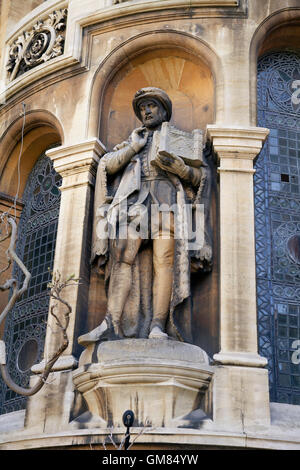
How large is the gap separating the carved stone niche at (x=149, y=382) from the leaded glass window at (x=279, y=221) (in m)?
1.25

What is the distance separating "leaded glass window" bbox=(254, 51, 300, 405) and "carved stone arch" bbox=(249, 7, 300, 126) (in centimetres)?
21

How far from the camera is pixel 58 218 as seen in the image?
1210cm

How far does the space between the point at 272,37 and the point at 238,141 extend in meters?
2.41

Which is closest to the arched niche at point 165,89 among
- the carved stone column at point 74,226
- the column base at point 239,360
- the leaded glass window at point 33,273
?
the carved stone column at point 74,226

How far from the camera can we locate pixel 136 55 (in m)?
12.3

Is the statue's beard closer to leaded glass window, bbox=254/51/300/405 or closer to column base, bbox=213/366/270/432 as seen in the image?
leaded glass window, bbox=254/51/300/405

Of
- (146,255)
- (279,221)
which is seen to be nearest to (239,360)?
(146,255)

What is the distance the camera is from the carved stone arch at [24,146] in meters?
12.8

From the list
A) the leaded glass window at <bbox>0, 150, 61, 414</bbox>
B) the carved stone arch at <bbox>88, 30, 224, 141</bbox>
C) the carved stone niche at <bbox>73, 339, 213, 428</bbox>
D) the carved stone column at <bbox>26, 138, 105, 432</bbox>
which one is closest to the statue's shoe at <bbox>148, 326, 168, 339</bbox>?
the carved stone niche at <bbox>73, 339, 213, 428</bbox>

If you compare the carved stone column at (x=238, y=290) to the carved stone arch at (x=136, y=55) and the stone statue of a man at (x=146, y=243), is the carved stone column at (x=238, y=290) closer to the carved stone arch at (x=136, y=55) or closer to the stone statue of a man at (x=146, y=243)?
the stone statue of a man at (x=146, y=243)

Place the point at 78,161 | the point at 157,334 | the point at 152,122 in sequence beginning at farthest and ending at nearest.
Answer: the point at 78,161
the point at 152,122
the point at 157,334

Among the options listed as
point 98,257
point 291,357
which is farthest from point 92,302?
point 291,357

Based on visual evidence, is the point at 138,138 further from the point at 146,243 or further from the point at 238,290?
the point at 238,290

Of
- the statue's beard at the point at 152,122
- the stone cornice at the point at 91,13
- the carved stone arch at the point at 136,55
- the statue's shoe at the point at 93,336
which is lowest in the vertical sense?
the statue's shoe at the point at 93,336
